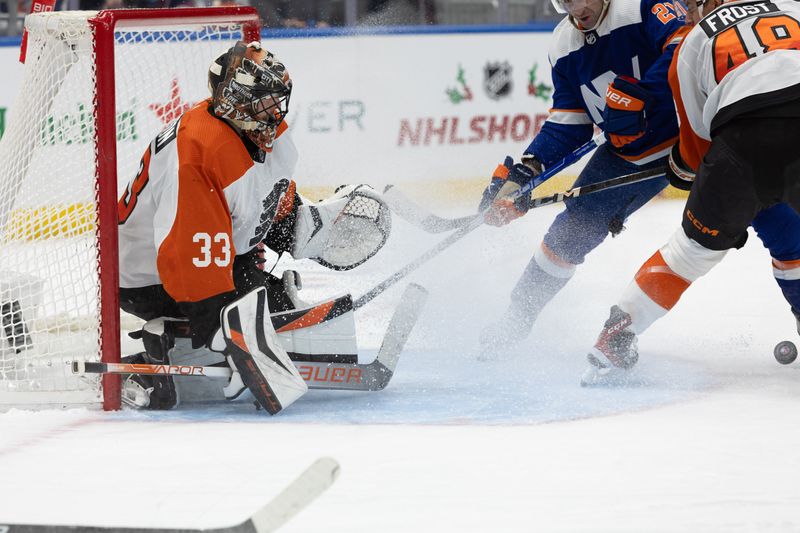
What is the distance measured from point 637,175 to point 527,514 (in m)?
1.49

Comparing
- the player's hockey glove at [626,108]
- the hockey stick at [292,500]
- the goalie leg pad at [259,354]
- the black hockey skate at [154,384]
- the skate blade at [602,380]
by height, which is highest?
the player's hockey glove at [626,108]

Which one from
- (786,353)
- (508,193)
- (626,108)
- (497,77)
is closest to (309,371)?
(508,193)

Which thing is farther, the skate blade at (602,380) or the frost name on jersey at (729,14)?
Result: the skate blade at (602,380)

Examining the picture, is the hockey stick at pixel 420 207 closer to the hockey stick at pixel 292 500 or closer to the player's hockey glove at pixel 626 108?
the player's hockey glove at pixel 626 108

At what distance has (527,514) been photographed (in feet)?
5.53

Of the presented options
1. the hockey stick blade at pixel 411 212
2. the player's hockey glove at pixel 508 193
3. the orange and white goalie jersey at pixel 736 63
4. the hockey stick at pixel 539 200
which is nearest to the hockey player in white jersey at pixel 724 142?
the orange and white goalie jersey at pixel 736 63

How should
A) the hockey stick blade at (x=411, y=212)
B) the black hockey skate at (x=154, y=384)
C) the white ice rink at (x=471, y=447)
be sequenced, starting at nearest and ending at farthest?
1. the white ice rink at (x=471, y=447)
2. the black hockey skate at (x=154, y=384)
3. the hockey stick blade at (x=411, y=212)

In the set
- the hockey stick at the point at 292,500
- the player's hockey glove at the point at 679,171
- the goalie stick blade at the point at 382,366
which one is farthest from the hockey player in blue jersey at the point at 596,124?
the hockey stick at the point at 292,500

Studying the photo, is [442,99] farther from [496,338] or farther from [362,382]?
[362,382]

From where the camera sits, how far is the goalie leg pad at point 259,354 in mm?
2283

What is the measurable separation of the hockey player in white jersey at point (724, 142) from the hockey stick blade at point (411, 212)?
724 mm

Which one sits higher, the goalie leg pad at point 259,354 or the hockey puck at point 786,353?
the goalie leg pad at point 259,354

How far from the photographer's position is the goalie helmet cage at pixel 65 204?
2379 mm

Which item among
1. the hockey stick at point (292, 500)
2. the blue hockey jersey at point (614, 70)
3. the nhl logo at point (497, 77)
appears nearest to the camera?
the hockey stick at point (292, 500)
